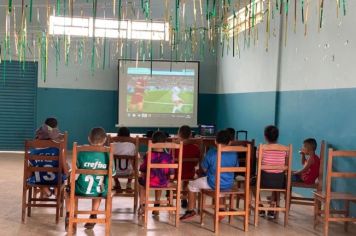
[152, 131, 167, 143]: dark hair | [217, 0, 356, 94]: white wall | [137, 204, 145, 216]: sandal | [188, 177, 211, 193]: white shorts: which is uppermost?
[217, 0, 356, 94]: white wall

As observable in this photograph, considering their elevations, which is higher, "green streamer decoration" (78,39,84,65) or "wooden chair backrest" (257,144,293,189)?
"green streamer decoration" (78,39,84,65)

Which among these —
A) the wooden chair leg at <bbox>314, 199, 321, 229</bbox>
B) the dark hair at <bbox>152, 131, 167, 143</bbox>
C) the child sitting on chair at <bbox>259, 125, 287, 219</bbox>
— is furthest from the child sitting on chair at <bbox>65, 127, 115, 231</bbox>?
the wooden chair leg at <bbox>314, 199, 321, 229</bbox>

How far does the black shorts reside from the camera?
17.3 feet

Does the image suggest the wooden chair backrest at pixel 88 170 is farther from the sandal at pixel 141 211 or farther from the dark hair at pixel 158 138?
the sandal at pixel 141 211

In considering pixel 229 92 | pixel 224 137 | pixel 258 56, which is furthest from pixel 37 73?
pixel 224 137

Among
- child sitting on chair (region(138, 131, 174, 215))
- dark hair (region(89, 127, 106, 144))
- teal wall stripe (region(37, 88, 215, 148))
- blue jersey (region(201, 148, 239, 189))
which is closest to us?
A: dark hair (region(89, 127, 106, 144))

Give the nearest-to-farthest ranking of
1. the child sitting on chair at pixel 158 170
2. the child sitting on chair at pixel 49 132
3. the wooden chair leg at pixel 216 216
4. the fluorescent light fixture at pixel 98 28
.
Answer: the wooden chair leg at pixel 216 216
the child sitting on chair at pixel 158 170
the child sitting on chair at pixel 49 132
the fluorescent light fixture at pixel 98 28

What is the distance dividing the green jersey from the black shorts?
172cm

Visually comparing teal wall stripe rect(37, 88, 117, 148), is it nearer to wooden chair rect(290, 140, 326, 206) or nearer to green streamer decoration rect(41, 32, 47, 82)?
green streamer decoration rect(41, 32, 47, 82)

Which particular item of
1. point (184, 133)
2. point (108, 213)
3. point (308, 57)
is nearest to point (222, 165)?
point (184, 133)

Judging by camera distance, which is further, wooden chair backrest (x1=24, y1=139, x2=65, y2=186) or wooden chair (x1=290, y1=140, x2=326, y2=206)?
wooden chair (x1=290, y1=140, x2=326, y2=206)

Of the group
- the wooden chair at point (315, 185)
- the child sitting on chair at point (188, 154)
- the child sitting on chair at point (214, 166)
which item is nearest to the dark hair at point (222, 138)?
the child sitting on chair at point (214, 166)

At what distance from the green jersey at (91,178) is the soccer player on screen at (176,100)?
6.85 meters

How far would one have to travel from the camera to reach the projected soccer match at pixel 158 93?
1112 cm
